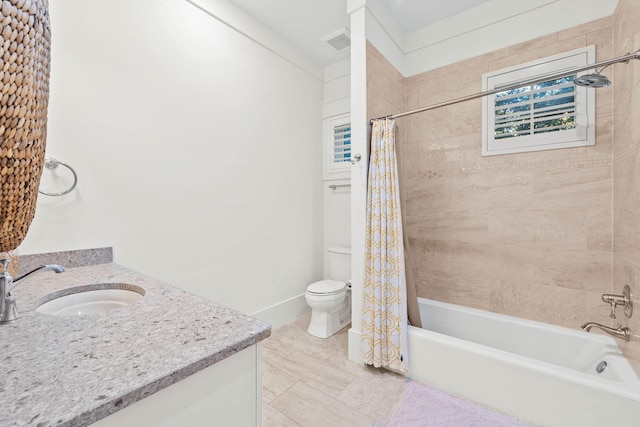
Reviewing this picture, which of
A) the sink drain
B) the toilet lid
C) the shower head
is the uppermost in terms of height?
the shower head

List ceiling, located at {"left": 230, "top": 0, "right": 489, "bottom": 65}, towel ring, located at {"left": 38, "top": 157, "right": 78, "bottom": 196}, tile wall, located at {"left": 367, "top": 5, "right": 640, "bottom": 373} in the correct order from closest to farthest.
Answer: towel ring, located at {"left": 38, "top": 157, "right": 78, "bottom": 196} < tile wall, located at {"left": 367, "top": 5, "right": 640, "bottom": 373} < ceiling, located at {"left": 230, "top": 0, "right": 489, "bottom": 65}

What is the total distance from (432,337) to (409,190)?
1.32 m

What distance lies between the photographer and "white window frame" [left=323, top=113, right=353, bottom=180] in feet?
9.74

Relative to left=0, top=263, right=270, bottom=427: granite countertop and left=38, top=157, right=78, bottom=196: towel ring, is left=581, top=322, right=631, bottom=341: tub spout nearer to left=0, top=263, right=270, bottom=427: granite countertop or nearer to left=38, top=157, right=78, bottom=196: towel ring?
left=0, top=263, right=270, bottom=427: granite countertop

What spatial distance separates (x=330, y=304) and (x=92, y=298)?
1.67 m

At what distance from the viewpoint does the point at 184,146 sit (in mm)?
1948

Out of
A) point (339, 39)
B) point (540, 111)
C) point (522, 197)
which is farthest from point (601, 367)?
point (339, 39)

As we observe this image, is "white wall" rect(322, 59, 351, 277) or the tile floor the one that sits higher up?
"white wall" rect(322, 59, 351, 277)

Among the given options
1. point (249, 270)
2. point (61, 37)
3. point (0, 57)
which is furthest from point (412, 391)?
point (61, 37)

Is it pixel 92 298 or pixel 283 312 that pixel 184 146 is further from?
pixel 283 312

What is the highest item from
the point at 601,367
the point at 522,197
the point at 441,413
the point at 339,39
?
the point at 339,39

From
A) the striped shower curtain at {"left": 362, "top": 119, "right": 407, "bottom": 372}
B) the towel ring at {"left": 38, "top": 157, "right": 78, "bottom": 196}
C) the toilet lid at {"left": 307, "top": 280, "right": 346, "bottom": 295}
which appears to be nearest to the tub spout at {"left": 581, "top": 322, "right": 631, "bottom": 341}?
the striped shower curtain at {"left": 362, "top": 119, "right": 407, "bottom": 372}

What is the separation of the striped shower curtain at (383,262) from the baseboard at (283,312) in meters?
0.93

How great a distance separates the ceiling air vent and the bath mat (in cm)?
289
